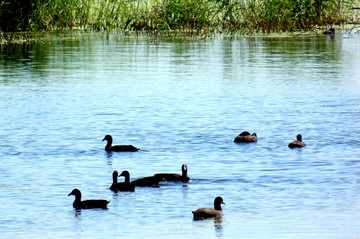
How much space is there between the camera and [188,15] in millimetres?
42344

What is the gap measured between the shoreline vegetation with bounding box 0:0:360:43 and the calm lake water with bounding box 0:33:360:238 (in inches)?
230

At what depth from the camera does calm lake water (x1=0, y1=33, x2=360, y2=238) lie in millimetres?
11195

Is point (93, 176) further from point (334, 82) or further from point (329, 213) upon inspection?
point (334, 82)

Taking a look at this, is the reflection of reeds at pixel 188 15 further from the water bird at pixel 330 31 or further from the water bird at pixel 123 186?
the water bird at pixel 123 186

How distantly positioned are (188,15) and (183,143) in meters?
26.0

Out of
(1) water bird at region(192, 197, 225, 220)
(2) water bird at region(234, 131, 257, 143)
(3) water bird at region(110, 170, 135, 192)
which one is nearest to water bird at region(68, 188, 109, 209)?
(3) water bird at region(110, 170, 135, 192)

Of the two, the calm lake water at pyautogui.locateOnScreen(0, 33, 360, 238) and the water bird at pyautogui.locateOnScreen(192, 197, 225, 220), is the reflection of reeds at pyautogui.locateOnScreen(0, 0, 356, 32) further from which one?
the water bird at pyautogui.locateOnScreen(192, 197, 225, 220)

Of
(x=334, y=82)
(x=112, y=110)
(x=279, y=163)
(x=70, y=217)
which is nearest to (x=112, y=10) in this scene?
(x=334, y=82)

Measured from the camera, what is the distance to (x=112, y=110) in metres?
22.2

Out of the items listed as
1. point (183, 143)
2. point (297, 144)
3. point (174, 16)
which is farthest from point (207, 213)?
point (174, 16)

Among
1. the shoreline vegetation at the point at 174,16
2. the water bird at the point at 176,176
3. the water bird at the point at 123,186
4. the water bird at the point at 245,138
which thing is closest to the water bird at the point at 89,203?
the water bird at the point at 123,186

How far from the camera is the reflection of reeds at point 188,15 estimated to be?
41312 millimetres

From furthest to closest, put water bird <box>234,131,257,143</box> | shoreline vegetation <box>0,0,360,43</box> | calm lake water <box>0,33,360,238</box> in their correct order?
shoreline vegetation <box>0,0,360,43</box> → water bird <box>234,131,257,143</box> → calm lake water <box>0,33,360,238</box>

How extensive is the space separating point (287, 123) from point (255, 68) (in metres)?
12.9
